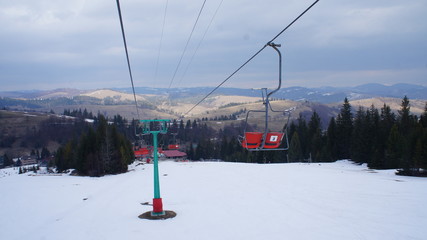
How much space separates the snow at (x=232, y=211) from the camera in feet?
49.3

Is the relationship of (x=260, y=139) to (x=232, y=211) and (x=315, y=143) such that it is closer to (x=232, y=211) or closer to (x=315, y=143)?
(x=232, y=211)

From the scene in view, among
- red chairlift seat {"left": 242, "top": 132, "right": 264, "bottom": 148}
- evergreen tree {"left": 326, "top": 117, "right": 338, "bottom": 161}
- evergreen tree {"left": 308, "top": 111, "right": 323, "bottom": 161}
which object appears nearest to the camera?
red chairlift seat {"left": 242, "top": 132, "right": 264, "bottom": 148}

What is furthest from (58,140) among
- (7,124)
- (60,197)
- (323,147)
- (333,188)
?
(333,188)

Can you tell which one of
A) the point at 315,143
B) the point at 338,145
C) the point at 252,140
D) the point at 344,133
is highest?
the point at 252,140

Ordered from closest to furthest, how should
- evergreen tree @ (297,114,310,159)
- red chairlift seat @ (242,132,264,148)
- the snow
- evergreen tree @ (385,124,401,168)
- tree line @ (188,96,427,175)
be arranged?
the snow, red chairlift seat @ (242,132,264,148), tree line @ (188,96,427,175), evergreen tree @ (385,124,401,168), evergreen tree @ (297,114,310,159)

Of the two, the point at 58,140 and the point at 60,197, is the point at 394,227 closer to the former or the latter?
the point at 60,197

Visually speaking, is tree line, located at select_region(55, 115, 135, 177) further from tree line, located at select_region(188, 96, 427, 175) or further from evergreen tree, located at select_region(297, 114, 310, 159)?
evergreen tree, located at select_region(297, 114, 310, 159)

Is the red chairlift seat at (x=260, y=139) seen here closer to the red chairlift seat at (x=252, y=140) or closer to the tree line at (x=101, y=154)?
the red chairlift seat at (x=252, y=140)

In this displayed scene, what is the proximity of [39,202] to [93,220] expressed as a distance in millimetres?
9150

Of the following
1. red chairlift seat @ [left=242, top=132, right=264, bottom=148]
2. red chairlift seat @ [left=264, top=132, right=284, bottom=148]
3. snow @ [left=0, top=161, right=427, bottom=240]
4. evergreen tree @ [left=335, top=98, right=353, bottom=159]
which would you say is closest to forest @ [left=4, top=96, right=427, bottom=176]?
evergreen tree @ [left=335, top=98, right=353, bottom=159]

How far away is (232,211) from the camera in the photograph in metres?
19.1

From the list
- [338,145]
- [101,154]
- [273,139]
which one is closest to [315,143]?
[338,145]

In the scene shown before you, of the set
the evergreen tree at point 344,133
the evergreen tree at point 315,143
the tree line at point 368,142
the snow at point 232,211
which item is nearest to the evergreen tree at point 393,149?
the tree line at point 368,142

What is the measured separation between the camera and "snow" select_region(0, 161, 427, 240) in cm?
1502
